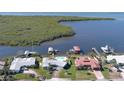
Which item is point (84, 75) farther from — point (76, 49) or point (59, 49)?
point (59, 49)

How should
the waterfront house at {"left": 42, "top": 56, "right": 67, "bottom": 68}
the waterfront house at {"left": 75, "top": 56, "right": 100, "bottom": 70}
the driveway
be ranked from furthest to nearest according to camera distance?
the waterfront house at {"left": 42, "top": 56, "right": 67, "bottom": 68}, the waterfront house at {"left": 75, "top": 56, "right": 100, "bottom": 70}, the driveway

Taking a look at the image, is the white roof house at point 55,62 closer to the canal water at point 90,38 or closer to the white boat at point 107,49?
the canal water at point 90,38

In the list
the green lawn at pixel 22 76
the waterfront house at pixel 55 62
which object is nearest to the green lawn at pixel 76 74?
the waterfront house at pixel 55 62

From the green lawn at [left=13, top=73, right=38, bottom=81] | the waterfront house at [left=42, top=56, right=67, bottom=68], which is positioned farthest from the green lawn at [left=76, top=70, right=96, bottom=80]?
the green lawn at [left=13, top=73, right=38, bottom=81]

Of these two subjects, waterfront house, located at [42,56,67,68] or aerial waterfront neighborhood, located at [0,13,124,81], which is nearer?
aerial waterfront neighborhood, located at [0,13,124,81]

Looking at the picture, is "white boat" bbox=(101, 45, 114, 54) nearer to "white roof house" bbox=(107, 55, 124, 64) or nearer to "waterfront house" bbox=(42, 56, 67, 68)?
"white roof house" bbox=(107, 55, 124, 64)

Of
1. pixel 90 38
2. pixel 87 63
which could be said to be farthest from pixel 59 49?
pixel 87 63
